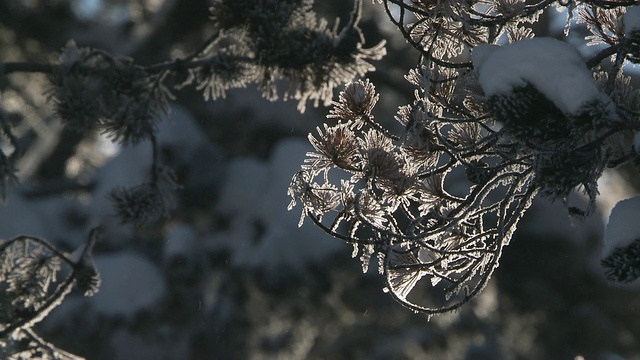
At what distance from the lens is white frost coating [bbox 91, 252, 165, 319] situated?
8133mm

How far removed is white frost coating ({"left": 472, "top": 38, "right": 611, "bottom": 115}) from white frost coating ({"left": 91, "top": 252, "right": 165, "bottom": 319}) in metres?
6.71

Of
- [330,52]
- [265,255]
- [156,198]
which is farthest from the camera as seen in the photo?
[265,255]

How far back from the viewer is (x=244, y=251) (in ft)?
28.1

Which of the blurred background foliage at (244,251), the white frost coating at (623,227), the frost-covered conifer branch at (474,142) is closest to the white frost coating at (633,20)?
the frost-covered conifer branch at (474,142)

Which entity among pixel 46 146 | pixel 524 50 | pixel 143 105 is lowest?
pixel 524 50

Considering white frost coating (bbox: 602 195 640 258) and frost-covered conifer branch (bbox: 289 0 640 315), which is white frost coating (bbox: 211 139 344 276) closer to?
frost-covered conifer branch (bbox: 289 0 640 315)

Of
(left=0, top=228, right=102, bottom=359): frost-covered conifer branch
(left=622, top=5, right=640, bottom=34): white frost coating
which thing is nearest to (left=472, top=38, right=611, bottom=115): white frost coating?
(left=622, top=5, right=640, bottom=34): white frost coating

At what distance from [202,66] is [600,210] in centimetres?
646

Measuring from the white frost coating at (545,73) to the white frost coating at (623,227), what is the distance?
14.3 inches

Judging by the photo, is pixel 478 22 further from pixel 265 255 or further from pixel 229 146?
pixel 229 146

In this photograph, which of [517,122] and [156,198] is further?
[156,198]

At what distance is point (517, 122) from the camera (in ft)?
6.38

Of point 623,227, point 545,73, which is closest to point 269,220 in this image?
point 623,227

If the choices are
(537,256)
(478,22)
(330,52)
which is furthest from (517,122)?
(537,256)
